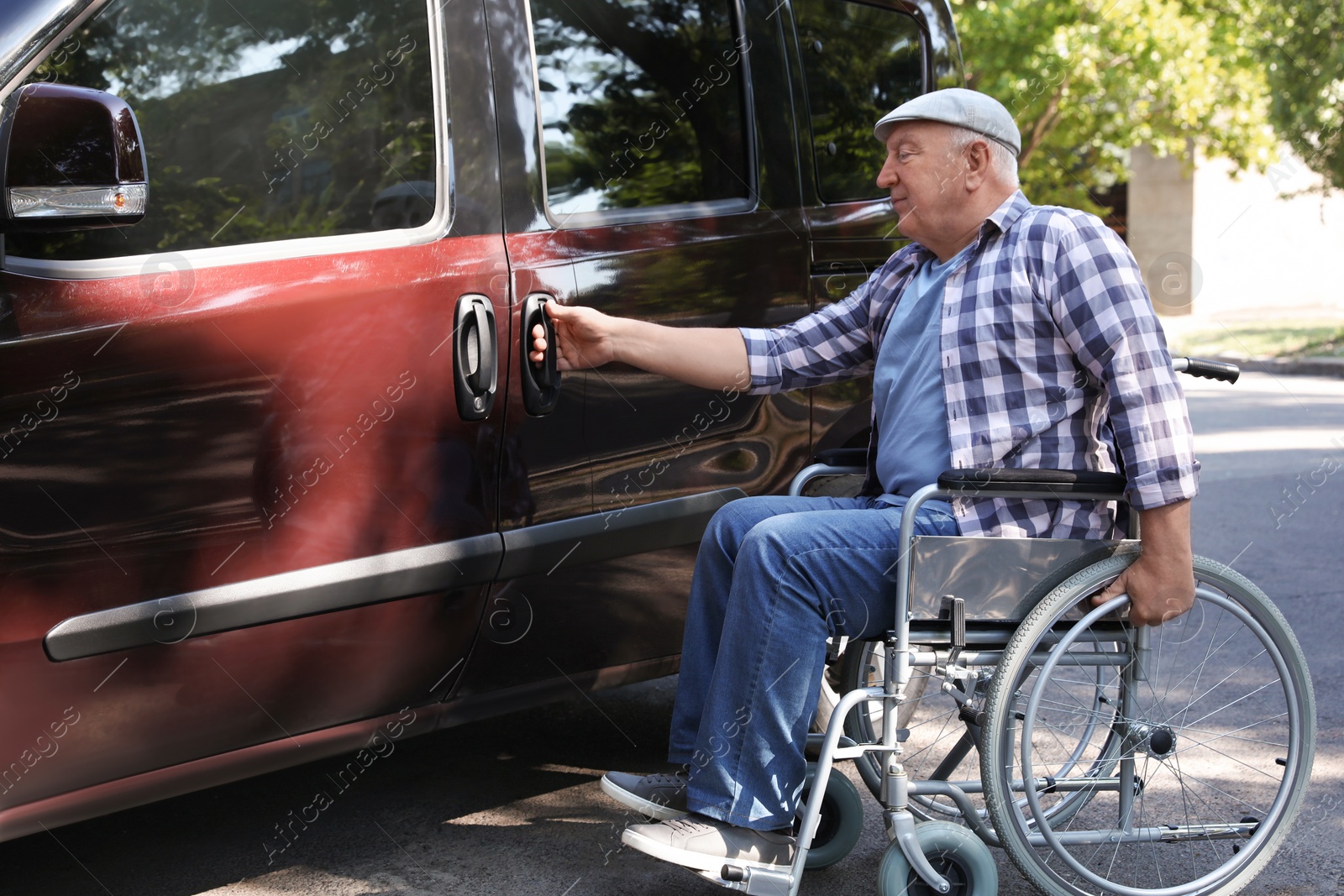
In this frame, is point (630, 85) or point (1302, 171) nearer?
point (630, 85)

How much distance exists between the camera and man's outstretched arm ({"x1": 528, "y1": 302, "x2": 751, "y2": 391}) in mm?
2723

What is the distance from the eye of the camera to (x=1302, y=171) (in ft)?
65.3

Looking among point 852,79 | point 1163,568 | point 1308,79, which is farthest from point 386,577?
point 1308,79

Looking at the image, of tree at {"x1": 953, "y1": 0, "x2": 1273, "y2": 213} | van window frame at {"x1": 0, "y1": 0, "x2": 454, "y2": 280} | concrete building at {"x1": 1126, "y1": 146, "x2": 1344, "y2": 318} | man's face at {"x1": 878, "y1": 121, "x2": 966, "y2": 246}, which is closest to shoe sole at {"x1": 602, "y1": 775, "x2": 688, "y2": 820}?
van window frame at {"x1": 0, "y1": 0, "x2": 454, "y2": 280}

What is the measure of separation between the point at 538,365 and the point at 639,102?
0.77 metres

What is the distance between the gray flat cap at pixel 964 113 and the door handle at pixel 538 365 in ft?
2.66

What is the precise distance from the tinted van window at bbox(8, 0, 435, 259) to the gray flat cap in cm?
99

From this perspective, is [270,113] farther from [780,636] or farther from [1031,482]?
[1031,482]

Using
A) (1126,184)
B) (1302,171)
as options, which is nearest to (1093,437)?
(1302,171)

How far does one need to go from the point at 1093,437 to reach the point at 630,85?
1.34m

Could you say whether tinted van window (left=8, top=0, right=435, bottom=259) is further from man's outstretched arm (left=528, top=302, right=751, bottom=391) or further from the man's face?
the man's face

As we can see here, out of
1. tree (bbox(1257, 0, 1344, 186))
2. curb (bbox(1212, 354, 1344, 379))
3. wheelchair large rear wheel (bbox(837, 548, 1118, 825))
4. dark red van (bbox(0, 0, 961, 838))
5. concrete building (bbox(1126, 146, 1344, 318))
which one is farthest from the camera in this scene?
concrete building (bbox(1126, 146, 1344, 318))

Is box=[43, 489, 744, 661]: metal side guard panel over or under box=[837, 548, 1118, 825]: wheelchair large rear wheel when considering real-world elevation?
over

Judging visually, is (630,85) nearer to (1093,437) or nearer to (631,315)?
(631,315)
